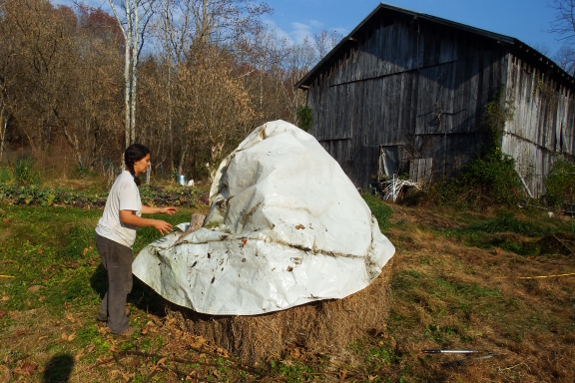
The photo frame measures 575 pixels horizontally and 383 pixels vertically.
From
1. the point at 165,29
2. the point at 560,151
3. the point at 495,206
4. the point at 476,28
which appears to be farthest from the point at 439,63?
the point at 165,29

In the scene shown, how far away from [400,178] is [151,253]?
1382 centimetres

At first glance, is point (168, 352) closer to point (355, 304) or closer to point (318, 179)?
point (355, 304)

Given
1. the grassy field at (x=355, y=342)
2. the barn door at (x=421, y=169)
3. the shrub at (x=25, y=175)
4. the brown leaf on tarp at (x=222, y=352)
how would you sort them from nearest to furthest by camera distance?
the grassy field at (x=355, y=342) → the brown leaf on tarp at (x=222, y=352) → the shrub at (x=25, y=175) → the barn door at (x=421, y=169)

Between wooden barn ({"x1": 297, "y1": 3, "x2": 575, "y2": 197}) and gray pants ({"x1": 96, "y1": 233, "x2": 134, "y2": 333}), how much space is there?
13.3 meters

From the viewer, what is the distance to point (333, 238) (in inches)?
148

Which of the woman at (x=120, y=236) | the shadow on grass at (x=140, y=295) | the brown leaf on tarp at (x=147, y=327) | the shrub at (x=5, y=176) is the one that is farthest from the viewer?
the shrub at (x=5, y=176)

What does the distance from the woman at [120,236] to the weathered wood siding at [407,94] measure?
13291mm

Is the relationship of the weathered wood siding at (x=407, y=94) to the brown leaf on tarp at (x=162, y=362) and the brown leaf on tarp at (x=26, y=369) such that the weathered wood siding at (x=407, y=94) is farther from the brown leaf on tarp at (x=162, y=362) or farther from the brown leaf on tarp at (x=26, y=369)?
the brown leaf on tarp at (x=26, y=369)

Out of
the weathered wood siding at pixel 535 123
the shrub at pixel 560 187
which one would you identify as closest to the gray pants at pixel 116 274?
the weathered wood siding at pixel 535 123

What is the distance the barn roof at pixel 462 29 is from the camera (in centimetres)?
1384

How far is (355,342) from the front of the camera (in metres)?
4.04

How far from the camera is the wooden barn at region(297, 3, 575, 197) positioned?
14.7 metres

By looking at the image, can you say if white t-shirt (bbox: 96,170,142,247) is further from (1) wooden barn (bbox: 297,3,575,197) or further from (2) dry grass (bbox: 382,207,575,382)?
(1) wooden barn (bbox: 297,3,575,197)

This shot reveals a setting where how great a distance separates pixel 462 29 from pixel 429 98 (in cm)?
251
